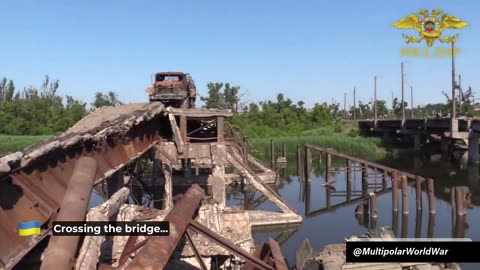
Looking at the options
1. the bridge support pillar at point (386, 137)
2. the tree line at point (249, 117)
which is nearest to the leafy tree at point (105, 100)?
the tree line at point (249, 117)

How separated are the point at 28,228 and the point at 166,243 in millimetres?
1726

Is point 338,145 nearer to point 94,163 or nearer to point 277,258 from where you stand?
point 277,258

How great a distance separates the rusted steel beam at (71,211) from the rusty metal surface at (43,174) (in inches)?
21.3

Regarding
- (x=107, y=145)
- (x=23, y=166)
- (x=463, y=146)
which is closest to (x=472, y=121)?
(x=463, y=146)

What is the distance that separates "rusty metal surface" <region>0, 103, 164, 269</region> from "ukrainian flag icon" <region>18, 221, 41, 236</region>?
3.5 inches

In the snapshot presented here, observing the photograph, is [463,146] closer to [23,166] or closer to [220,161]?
[220,161]

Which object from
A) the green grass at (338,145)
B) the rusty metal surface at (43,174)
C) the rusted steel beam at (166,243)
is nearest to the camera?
the rusted steel beam at (166,243)

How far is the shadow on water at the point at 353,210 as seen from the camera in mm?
18328

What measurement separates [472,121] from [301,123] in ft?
126

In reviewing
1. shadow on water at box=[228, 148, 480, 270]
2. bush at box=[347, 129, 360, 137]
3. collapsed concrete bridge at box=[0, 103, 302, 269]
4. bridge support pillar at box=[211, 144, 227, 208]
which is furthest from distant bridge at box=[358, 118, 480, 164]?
bridge support pillar at box=[211, 144, 227, 208]

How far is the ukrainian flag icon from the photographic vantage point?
17.9 ft

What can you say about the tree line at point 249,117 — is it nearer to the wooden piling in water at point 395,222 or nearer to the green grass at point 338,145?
the green grass at point 338,145

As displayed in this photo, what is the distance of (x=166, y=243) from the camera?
552cm

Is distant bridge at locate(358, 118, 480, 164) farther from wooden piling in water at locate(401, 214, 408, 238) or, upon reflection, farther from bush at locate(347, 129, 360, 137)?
wooden piling in water at locate(401, 214, 408, 238)
